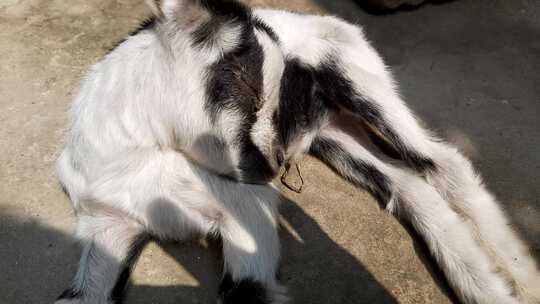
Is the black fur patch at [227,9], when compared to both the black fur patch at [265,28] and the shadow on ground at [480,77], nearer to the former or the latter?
the black fur patch at [265,28]

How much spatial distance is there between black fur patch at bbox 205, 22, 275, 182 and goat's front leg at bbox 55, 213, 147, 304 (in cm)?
81

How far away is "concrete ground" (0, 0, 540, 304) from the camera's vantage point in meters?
3.09

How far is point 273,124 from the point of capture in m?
2.97

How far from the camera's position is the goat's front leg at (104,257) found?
293 cm

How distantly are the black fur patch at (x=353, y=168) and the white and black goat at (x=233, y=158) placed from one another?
0.02 meters

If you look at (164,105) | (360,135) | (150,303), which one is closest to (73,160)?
(164,105)

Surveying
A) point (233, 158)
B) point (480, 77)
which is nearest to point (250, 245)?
point (233, 158)

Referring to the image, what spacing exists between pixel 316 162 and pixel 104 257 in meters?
1.56

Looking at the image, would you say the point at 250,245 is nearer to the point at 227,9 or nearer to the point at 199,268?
the point at 199,268

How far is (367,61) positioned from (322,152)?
2.26 feet

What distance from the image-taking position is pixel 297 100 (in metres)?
3.28

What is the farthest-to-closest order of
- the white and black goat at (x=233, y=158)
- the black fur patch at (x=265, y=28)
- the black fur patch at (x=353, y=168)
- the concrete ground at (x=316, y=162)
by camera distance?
the black fur patch at (x=353, y=168) → the black fur patch at (x=265, y=28) → the concrete ground at (x=316, y=162) → the white and black goat at (x=233, y=158)

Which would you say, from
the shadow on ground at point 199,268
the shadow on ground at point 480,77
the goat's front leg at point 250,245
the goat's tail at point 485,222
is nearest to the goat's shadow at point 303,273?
the shadow on ground at point 199,268

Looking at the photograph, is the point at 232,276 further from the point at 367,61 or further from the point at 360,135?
the point at 367,61
